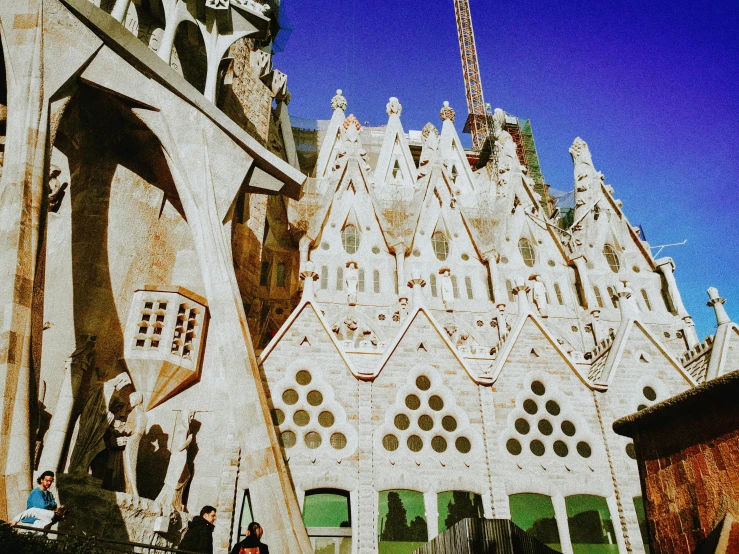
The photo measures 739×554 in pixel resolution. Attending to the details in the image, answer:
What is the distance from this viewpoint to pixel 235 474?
360 inches

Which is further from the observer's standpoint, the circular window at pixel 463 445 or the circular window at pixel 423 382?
the circular window at pixel 423 382

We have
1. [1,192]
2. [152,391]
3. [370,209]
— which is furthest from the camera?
[370,209]

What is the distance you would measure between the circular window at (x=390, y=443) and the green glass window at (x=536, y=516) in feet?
7.14

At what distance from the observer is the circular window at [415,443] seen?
10.0 m

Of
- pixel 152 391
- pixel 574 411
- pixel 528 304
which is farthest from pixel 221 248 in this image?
pixel 574 411

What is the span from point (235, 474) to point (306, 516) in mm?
1392

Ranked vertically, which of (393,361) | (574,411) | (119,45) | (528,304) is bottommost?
(574,411)

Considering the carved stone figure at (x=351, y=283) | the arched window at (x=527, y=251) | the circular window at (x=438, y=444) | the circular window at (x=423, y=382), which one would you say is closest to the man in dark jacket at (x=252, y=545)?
the circular window at (x=438, y=444)

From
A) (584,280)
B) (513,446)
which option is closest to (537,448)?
(513,446)

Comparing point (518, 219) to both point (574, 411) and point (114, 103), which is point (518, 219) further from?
point (114, 103)

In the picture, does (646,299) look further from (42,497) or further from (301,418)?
(42,497)

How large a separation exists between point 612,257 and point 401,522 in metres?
12.8

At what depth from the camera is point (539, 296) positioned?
16609 millimetres

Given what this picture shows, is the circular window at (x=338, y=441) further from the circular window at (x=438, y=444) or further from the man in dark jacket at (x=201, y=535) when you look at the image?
the man in dark jacket at (x=201, y=535)
